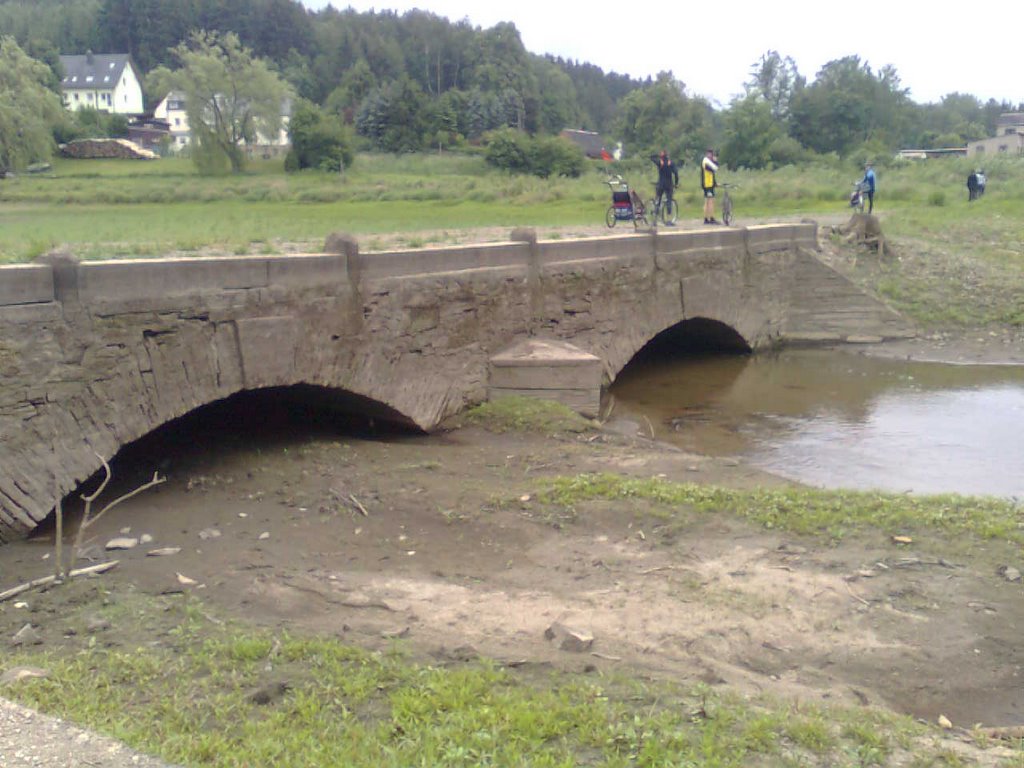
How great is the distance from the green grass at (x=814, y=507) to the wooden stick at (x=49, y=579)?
380 centimetres

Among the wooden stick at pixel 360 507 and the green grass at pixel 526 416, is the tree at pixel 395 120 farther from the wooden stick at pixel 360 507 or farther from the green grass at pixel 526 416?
the wooden stick at pixel 360 507

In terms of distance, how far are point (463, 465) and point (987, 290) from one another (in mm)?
17974

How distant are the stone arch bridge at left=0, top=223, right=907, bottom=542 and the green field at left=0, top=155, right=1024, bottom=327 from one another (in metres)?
2.17

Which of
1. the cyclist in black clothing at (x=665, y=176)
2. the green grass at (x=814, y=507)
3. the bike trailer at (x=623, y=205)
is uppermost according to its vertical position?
the cyclist in black clothing at (x=665, y=176)

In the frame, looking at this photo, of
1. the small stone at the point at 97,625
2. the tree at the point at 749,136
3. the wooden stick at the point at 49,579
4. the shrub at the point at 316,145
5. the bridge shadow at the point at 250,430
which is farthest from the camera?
the tree at the point at 749,136

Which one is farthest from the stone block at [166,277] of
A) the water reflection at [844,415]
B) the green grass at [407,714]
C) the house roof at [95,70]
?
the house roof at [95,70]

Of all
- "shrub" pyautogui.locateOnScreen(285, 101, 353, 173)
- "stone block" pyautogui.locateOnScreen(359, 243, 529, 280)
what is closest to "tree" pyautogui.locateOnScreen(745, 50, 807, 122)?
"shrub" pyautogui.locateOnScreen(285, 101, 353, 173)

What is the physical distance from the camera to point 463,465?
11.1 m

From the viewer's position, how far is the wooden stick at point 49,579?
675cm

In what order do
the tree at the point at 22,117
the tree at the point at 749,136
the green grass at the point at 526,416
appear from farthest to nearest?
1. the tree at the point at 749,136
2. the tree at the point at 22,117
3. the green grass at the point at 526,416

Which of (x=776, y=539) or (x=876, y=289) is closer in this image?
(x=776, y=539)

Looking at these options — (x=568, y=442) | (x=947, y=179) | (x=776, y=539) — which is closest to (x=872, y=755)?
(x=776, y=539)

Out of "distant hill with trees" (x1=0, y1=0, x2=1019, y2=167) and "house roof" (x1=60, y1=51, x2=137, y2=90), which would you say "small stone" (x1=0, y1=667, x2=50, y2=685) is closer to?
"distant hill with trees" (x1=0, y1=0, x2=1019, y2=167)

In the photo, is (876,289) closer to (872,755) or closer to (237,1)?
(872,755)
